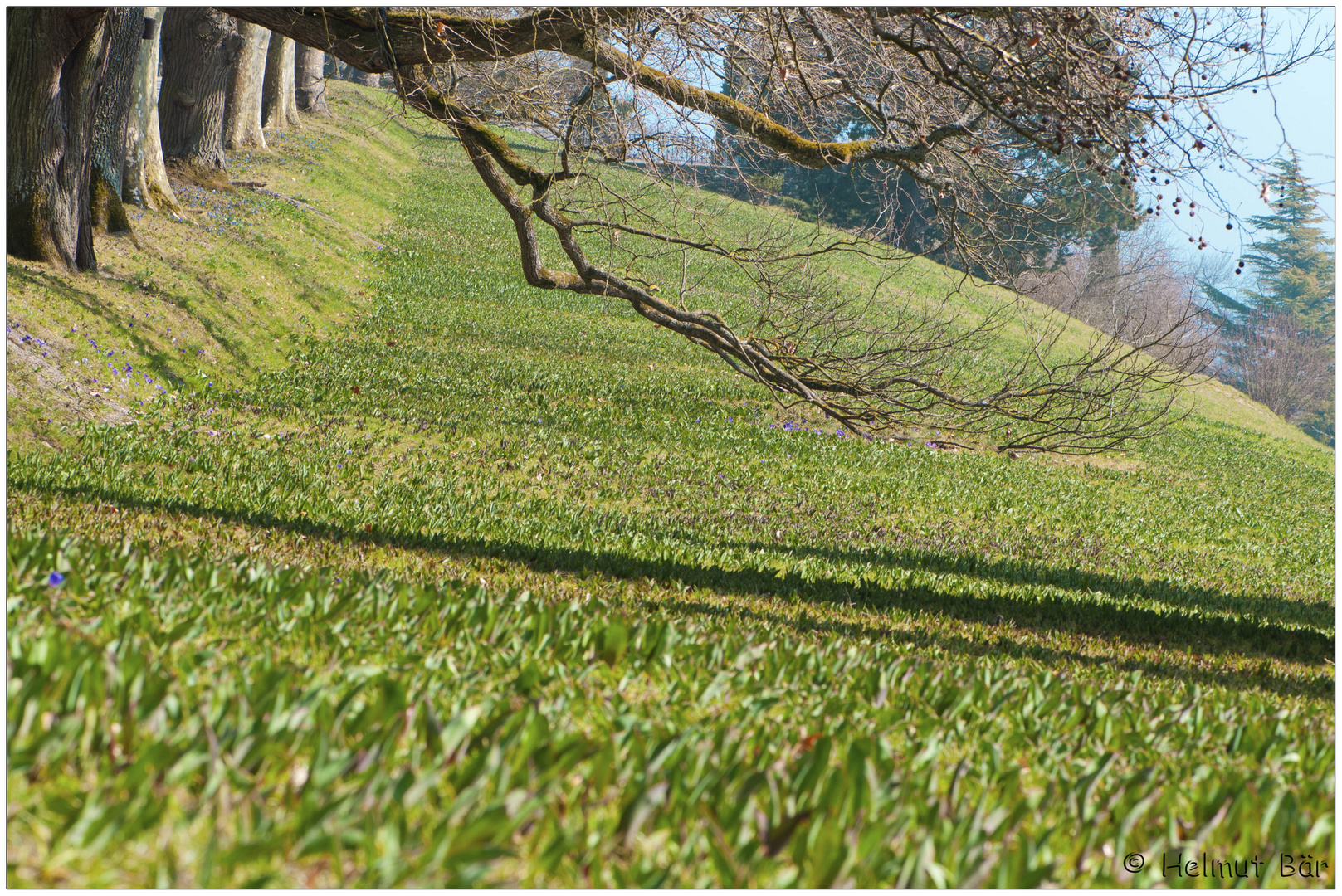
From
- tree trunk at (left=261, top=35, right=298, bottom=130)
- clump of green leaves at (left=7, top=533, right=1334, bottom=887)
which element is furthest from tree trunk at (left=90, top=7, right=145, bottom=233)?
tree trunk at (left=261, top=35, right=298, bottom=130)

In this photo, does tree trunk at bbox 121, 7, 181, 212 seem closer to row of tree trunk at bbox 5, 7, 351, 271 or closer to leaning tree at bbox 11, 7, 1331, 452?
row of tree trunk at bbox 5, 7, 351, 271

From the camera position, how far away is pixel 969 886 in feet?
6.61

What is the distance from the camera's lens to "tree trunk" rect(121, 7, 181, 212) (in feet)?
45.4

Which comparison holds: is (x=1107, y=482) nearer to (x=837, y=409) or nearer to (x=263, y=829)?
(x=837, y=409)

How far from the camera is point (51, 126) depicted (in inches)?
385

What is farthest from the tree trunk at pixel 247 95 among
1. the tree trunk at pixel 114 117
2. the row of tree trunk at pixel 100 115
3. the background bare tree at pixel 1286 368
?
the background bare tree at pixel 1286 368

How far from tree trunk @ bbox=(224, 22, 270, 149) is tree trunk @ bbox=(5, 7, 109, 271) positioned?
11.5 metres

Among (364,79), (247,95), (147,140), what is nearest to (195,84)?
(147,140)

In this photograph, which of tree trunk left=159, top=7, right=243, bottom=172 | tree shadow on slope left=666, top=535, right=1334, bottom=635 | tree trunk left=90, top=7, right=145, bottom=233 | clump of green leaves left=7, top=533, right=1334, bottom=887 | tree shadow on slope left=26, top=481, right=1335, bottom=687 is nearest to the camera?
clump of green leaves left=7, top=533, right=1334, bottom=887

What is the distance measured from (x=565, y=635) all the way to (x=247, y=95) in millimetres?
23600

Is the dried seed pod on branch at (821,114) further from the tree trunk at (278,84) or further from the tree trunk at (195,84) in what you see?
the tree trunk at (278,84)

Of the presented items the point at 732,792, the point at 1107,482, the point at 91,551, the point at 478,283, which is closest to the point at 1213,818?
the point at 732,792

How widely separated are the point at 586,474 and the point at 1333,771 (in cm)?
843

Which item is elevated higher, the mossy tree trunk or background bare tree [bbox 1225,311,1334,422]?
the mossy tree trunk
